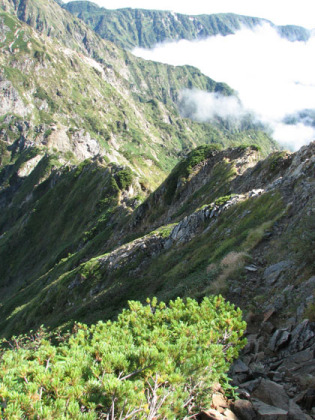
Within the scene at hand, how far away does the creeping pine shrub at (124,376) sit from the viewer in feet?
18.5

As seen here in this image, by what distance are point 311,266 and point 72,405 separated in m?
11.5

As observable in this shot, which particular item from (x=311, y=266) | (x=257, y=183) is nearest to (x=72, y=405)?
(x=311, y=266)

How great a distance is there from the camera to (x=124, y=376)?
6754 mm

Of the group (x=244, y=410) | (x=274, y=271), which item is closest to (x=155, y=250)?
(x=274, y=271)

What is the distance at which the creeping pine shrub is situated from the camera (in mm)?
5645

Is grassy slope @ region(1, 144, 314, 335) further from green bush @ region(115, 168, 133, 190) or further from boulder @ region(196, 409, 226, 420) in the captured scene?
boulder @ region(196, 409, 226, 420)

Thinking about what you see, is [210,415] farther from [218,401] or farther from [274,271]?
[274,271]

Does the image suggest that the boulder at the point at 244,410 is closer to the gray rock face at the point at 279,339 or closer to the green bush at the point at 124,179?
the gray rock face at the point at 279,339

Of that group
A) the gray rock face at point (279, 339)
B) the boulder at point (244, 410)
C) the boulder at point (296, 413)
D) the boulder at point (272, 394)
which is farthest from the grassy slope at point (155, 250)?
the boulder at point (296, 413)

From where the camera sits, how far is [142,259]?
110ft

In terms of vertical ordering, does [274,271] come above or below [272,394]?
below

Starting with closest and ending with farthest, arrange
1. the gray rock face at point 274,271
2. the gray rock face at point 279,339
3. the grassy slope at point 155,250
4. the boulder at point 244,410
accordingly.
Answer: the boulder at point 244,410, the gray rock face at point 279,339, the gray rock face at point 274,271, the grassy slope at point 155,250

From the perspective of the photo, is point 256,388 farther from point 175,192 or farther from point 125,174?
point 125,174

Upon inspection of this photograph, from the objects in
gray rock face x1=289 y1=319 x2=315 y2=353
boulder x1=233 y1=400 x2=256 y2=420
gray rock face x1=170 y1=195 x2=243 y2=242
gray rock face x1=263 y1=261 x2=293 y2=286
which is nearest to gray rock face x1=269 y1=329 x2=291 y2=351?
gray rock face x1=289 y1=319 x2=315 y2=353
